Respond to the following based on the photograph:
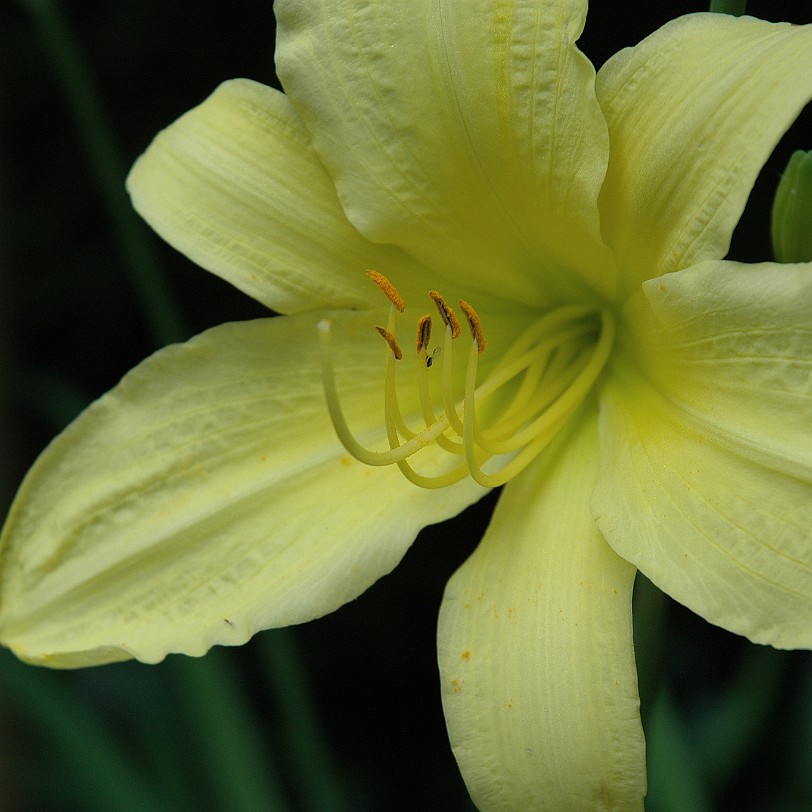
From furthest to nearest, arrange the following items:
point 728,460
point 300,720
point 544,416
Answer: point 300,720
point 544,416
point 728,460

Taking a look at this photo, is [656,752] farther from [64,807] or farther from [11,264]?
[11,264]

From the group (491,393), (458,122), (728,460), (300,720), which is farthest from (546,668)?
(300,720)

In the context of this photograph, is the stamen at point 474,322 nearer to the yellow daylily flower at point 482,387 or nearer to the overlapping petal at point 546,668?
the yellow daylily flower at point 482,387

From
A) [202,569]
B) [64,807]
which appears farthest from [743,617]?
[64,807]

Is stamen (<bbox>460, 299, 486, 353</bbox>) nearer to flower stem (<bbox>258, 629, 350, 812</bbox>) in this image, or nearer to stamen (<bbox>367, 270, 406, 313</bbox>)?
stamen (<bbox>367, 270, 406, 313</bbox>)

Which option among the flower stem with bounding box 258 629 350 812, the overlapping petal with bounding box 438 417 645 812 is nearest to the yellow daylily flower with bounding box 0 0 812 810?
the overlapping petal with bounding box 438 417 645 812

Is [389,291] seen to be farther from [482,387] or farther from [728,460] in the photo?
[728,460]
